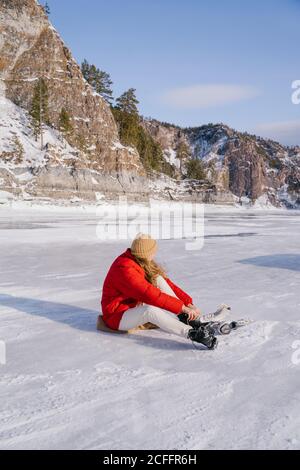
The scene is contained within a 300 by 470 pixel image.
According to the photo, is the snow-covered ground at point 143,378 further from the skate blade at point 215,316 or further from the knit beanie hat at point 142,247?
the knit beanie hat at point 142,247

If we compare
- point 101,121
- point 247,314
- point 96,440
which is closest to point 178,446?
point 96,440

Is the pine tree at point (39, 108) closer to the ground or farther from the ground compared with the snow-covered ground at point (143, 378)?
farther from the ground

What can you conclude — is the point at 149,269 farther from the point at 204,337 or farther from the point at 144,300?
the point at 204,337

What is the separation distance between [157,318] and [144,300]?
236mm

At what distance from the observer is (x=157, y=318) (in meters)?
4.27

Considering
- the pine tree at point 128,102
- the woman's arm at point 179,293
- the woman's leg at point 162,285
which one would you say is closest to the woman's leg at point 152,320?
the woman's leg at point 162,285

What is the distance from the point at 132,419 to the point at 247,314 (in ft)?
10.0

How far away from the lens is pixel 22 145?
52.9 metres

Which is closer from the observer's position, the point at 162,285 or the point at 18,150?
the point at 162,285

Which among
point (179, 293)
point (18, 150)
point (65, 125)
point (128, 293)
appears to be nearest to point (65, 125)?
point (65, 125)

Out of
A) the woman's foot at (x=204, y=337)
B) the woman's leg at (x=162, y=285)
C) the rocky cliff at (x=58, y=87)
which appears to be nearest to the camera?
the woman's foot at (x=204, y=337)

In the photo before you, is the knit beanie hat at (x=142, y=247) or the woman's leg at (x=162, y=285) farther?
the woman's leg at (x=162, y=285)

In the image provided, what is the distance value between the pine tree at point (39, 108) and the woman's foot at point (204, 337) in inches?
2166

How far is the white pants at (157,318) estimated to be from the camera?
4.19 meters
